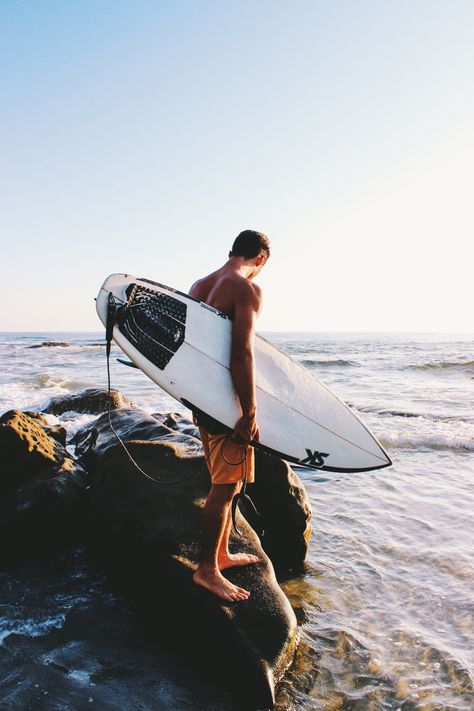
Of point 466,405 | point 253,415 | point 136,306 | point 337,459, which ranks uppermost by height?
point 136,306

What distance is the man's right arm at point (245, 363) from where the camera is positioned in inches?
117

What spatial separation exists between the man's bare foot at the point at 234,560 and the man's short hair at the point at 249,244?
6.45 ft

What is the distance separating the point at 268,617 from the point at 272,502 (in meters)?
1.41

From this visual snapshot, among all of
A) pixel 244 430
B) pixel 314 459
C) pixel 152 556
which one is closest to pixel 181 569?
pixel 152 556

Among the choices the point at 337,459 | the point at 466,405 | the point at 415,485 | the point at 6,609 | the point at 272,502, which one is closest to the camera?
the point at 6,609

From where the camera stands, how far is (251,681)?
2.56 meters

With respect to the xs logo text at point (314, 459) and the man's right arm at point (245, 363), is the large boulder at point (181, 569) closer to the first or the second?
the xs logo text at point (314, 459)

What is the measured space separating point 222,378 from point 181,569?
1.23 meters

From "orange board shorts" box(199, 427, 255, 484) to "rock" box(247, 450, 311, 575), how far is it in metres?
1.24

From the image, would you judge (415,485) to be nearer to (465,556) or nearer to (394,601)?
(465,556)

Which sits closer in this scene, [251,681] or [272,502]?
[251,681]

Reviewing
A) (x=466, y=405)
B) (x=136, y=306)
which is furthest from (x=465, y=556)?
(x=466, y=405)

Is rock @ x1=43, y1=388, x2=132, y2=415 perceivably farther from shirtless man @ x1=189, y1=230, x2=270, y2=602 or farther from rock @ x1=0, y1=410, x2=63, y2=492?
shirtless man @ x1=189, y1=230, x2=270, y2=602

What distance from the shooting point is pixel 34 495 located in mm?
4090
